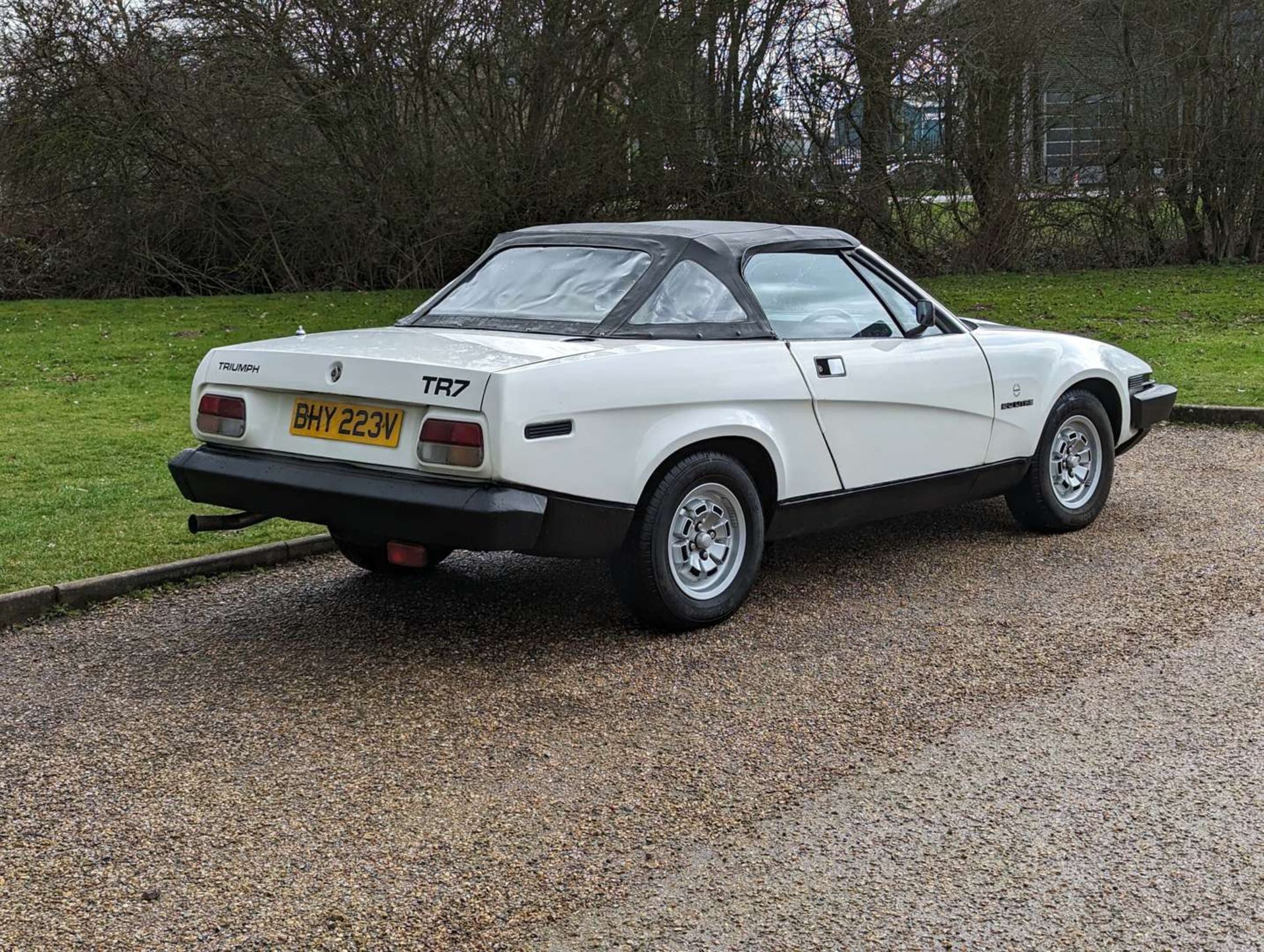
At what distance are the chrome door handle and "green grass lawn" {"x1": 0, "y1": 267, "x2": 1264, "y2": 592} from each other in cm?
287

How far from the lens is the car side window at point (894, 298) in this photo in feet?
21.4

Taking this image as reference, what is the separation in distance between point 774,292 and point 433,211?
625 inches

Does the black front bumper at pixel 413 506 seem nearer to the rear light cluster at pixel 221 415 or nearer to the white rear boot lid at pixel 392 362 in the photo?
the rear light cluster at pixel 221 415

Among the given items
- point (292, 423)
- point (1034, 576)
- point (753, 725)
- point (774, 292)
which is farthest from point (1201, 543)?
point (292, 423)

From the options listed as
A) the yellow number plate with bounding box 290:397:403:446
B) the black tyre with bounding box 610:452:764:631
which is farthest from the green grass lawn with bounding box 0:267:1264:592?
the black tyre with bounding box 610:452:764:631

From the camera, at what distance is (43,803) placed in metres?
4.05

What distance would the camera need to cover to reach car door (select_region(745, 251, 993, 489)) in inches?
238

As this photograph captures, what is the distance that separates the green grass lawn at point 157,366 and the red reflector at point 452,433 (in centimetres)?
223

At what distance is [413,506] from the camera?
16.3 ft

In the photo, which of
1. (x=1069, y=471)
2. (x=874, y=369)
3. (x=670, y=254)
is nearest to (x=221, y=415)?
(x=670, y=254)

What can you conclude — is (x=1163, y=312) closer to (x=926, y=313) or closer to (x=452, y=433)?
(x=926, y=313)

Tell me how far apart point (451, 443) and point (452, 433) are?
4 centimetres

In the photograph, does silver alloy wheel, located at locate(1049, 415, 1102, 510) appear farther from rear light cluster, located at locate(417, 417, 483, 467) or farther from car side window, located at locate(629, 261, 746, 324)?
rear light cluster, located at locate(417, 417, 483, 467)

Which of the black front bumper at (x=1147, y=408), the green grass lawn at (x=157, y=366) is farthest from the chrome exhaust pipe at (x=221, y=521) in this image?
the black front bumper at (x=1147, y=408)
